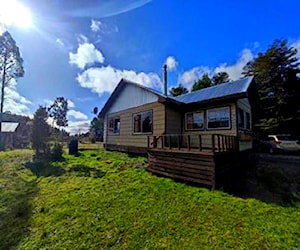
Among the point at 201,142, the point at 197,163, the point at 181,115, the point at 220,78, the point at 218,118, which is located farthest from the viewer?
the point at 220,78

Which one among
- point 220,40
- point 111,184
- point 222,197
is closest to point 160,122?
point 111,184

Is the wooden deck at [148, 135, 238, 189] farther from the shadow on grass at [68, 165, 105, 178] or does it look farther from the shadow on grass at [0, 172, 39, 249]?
the shadow on grass at [0, 172, 39, 249]

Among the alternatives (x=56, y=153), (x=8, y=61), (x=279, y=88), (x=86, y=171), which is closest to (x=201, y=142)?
(x=86, y=171)

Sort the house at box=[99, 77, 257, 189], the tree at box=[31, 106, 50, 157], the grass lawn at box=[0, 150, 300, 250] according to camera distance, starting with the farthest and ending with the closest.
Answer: the tree at box=[31, 106, 50, 157]
the house at box=[99, 77, 257, 189]
the grass lawn at box=[0, 150, 300, 250]

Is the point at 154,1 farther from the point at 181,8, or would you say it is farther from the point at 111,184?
the point at 111,184

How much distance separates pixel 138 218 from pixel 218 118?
298 inches

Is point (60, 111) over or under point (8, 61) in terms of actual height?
under

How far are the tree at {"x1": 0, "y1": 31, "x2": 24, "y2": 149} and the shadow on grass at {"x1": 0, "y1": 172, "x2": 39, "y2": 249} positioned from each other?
18.3 metres

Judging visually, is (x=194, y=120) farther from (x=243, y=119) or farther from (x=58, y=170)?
(x=58, y=170)

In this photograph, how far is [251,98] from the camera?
44.8ft

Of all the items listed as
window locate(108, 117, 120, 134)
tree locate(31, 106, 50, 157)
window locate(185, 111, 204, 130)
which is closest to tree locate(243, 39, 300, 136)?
window locate(185, 111, 204, 130)

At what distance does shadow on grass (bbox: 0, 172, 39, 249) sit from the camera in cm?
488

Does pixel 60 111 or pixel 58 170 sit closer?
pixel 58 170

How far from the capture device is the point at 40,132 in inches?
574
